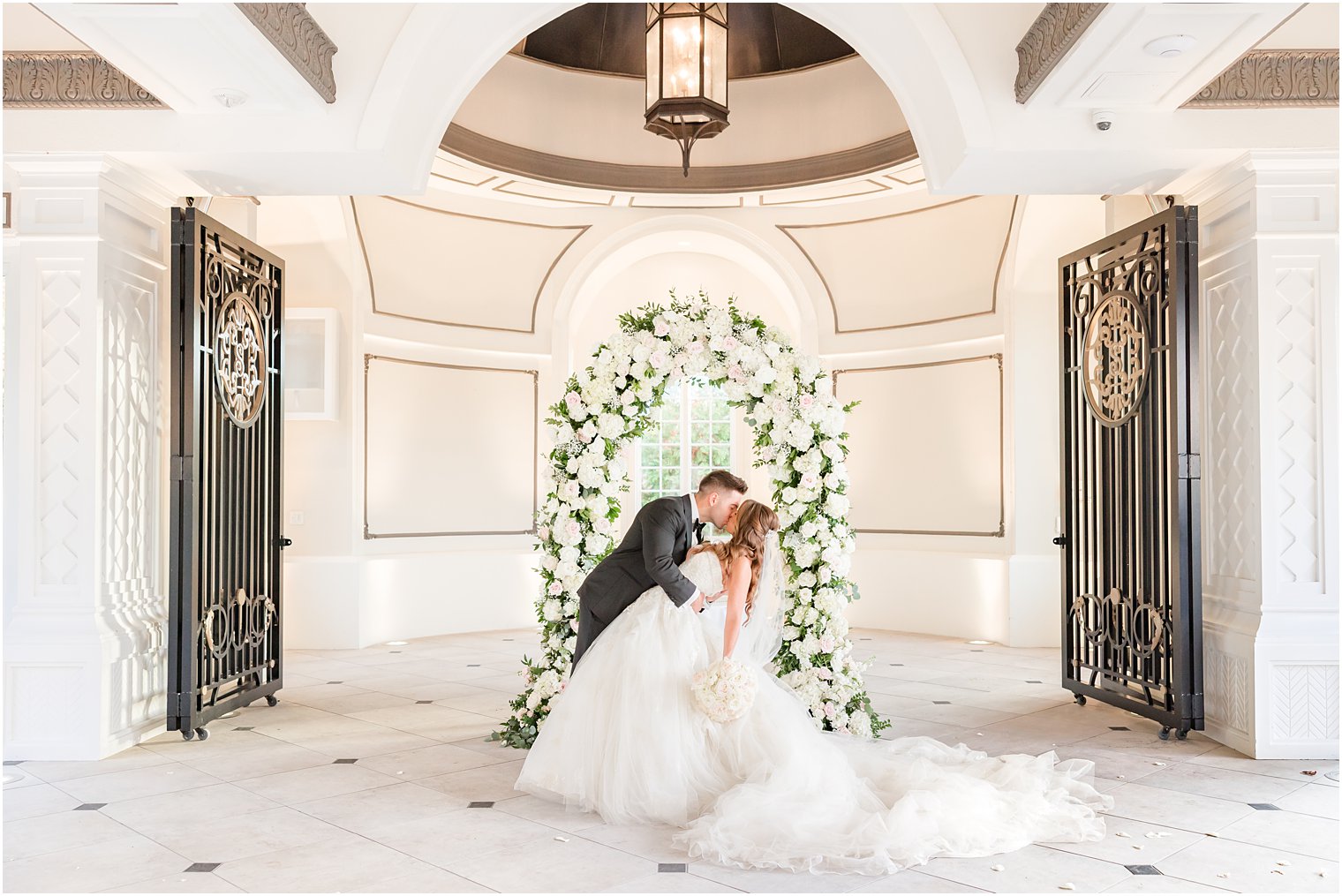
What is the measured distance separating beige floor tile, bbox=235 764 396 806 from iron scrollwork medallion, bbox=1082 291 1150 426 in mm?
4927

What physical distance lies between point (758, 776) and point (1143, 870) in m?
1.53

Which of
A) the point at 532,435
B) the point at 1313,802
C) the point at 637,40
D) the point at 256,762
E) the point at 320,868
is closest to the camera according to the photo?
the point at 320,868

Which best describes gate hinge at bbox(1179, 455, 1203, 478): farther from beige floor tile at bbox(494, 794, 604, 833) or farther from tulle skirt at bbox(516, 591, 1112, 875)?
beige floor tile at bbox(494, 794, 604, 833)

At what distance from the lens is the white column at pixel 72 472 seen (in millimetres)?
5691

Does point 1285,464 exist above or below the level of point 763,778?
above

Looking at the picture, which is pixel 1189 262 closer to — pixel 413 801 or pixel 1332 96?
pixel 1332 96

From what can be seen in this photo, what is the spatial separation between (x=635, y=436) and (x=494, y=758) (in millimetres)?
2009

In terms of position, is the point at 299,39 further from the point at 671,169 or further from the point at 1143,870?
the point at 671,169

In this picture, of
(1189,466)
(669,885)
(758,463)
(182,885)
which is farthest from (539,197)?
(669,885)

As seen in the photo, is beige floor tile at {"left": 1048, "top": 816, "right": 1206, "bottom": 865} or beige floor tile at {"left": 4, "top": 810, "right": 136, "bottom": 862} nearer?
beige floor tile at {"left": 1048, "top": 816, "right": 1206, "bottom": 865}

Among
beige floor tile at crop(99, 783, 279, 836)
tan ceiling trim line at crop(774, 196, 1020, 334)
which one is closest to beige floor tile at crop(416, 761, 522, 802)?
beige floor tile at crop(99, 783, 279, 836)

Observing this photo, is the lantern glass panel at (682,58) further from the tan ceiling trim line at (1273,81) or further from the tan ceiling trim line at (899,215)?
the tan ceiling trim line at (899,215)

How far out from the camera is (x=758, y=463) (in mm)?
6145

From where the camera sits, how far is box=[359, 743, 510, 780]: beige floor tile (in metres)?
5.46
